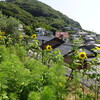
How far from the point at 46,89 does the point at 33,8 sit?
61.5 m

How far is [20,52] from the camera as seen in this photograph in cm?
419

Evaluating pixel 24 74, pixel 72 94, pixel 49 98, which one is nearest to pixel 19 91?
pixel 24 74

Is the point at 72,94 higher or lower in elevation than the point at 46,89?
lower

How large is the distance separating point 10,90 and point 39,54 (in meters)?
2.57

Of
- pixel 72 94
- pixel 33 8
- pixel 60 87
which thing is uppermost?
pixel 33 8

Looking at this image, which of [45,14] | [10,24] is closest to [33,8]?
[45,14]

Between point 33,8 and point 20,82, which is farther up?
point 33,8

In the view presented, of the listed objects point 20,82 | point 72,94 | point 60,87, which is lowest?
point 72,94

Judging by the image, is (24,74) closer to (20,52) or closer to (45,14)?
(20,52)

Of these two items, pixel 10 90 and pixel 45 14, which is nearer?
pixel 10 90

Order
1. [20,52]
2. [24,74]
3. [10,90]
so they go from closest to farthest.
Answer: [10,90] → [24,74] → [20,52]

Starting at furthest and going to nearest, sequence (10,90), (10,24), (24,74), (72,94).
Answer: (10,24) → (72,94) → (24,74) → (10,90)

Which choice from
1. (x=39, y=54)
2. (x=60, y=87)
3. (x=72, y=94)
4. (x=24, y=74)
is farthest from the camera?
(x=39, y=54)

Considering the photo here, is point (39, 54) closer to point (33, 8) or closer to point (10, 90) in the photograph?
point (10, 90)
